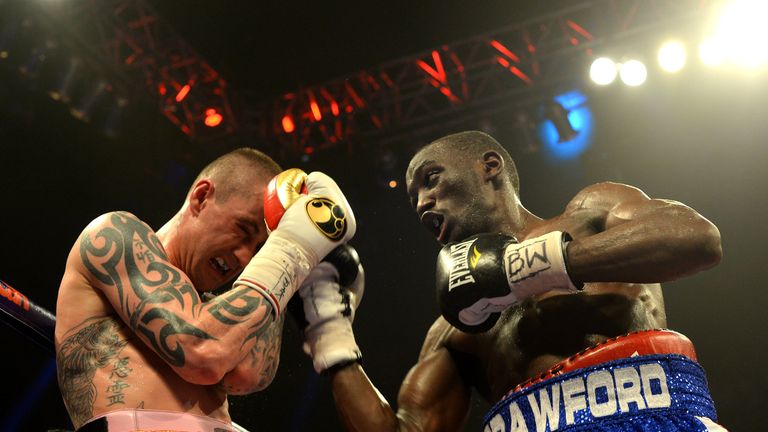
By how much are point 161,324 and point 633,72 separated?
14.7 ft

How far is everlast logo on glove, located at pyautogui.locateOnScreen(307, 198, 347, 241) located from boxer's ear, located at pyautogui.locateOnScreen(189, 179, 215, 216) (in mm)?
416

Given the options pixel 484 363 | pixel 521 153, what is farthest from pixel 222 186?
pixel 521 153

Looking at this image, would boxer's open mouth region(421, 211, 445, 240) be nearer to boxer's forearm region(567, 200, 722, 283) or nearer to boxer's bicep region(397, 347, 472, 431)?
boxer's bicep region(397, 347, 472, 431)

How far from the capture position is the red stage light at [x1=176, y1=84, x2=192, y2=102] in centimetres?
545

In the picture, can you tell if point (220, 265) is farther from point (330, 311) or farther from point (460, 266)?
point (460, 266)

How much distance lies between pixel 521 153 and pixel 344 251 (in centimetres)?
384

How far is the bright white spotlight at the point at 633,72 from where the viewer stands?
5.21 m

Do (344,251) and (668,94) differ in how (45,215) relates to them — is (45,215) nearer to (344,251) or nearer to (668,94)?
(344,251)

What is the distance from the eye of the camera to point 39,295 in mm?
4434

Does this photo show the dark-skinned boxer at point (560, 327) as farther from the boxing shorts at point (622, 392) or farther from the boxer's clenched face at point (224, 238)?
the boxer's clenched face at point (224, 238)

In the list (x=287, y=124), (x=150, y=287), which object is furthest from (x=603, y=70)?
(x=150, y=287)

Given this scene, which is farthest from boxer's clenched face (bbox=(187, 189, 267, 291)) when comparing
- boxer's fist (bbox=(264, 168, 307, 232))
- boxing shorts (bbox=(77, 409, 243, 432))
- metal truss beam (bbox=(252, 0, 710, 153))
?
metal truss beam (bbox=(252, 0, 710, 153))

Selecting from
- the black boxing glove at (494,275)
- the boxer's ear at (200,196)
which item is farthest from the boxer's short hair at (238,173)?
the black boxing glove at (494,275)

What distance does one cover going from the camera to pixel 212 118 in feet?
18.7
